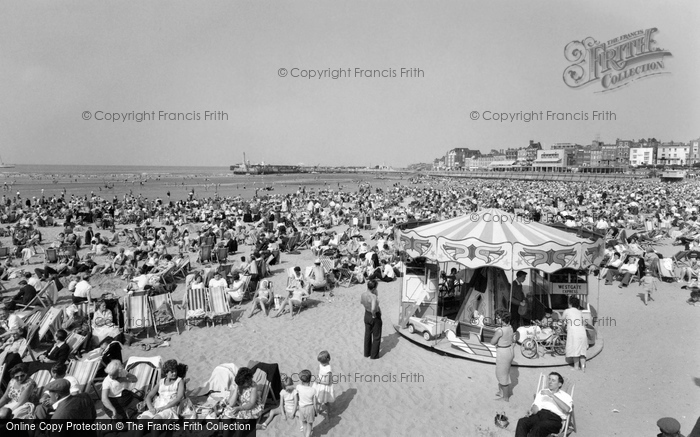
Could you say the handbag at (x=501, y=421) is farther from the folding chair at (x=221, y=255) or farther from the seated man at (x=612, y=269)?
the folding chair at (x=221, y=255)

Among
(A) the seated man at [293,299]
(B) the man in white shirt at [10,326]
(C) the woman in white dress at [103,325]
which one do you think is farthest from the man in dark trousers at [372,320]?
(B) the man in white shirt at [10,326]

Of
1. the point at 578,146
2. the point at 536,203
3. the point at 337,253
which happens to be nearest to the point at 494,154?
the point at 578,146

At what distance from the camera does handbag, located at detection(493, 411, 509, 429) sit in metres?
4.86

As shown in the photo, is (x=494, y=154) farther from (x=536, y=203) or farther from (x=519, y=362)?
(x=519, y=362)

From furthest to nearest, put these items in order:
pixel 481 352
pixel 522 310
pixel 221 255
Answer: pixel 221 255 → pixel 522 310 → pixel 481 352

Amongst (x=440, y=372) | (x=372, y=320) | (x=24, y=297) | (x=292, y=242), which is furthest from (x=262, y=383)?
(x=292, y=242)

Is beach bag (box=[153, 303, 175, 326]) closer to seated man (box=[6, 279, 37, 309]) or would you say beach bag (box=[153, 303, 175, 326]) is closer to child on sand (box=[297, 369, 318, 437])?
seated man (box=[6, 279, 37, 309])

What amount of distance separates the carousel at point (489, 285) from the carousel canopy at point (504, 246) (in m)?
0.01

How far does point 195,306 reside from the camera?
8109mm

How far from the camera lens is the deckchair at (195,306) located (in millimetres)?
7855

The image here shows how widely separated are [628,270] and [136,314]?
38.9 ft

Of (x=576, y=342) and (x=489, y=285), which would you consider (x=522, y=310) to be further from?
(x=576, y=342)

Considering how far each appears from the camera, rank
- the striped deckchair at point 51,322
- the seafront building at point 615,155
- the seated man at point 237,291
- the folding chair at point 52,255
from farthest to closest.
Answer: the seafront building at point 615,155, the folding chair at point 52,255, the seated man at point 237,291, the striped deckchair at point 51,322

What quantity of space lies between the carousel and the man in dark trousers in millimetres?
911
